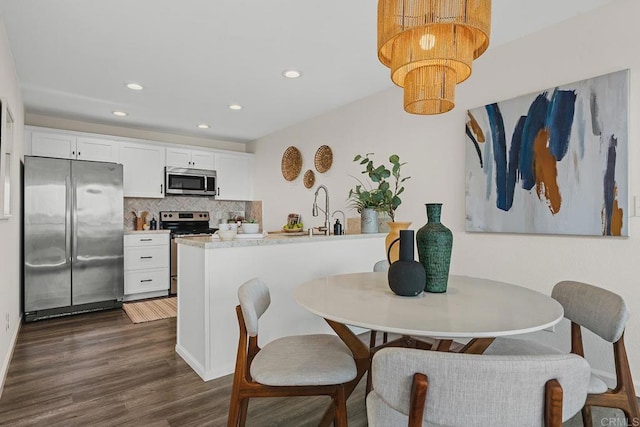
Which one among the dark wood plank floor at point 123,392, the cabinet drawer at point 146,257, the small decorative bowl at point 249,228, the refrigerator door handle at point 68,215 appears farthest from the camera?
the cabinet drawer at point 146,257

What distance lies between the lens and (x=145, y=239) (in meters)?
4.66

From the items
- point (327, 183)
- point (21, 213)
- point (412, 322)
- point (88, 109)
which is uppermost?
point (88, 109)

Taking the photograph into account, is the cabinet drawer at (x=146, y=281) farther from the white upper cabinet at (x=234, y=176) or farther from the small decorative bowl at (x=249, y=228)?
the small decorative bowl at (x=249, y=228)

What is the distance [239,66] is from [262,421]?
2.71 meters

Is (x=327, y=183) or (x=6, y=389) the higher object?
(x=327, y=183)

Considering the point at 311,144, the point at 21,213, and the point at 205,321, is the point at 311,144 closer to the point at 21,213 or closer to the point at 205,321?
the point at 205,321

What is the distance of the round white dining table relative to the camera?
111 centimetres

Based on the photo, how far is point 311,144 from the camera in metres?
4.68

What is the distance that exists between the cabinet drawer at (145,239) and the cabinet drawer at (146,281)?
36cm

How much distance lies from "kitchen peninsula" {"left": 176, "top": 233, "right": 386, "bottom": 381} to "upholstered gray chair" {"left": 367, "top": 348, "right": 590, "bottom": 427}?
1.72 m

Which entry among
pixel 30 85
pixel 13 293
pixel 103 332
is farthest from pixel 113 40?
pixel 103 332

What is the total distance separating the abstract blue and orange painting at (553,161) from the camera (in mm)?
2102

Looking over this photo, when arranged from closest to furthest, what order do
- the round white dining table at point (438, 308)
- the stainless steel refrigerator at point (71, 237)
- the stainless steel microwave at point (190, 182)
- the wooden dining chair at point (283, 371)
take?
1. the round white dining table at point (438, 308)
2. the wooden dining chair at point (283, 371)
3. the stainless steel refrigerator at point (71, 237)
4. the stainless steel microwave at point (190, 182)

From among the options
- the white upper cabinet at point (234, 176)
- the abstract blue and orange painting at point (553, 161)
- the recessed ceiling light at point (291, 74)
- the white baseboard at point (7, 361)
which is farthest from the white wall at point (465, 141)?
the white baseboard at point (7, 361)
